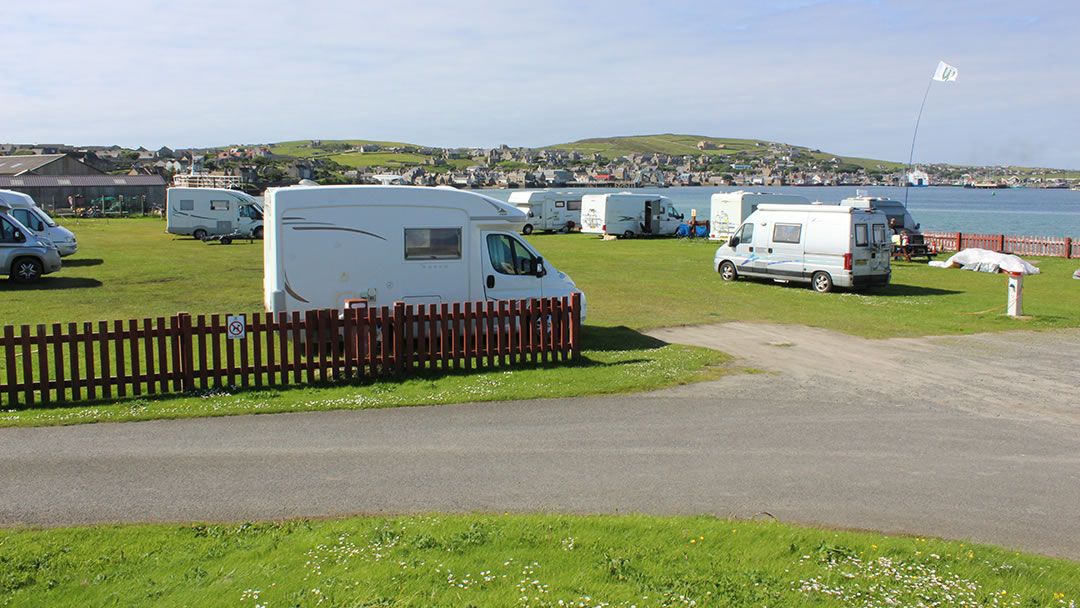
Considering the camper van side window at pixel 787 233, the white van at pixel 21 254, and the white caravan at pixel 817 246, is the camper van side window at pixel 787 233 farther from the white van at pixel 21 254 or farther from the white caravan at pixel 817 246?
the white van at pixel 21 254

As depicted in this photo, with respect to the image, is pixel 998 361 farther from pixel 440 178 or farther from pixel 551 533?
pixel 440 178

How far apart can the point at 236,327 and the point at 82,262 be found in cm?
2189

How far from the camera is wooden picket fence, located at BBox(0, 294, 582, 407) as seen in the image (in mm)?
9984

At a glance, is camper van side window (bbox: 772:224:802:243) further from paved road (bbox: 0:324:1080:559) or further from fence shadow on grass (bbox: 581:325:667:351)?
paved road (bbox: 0:324:1080:559)

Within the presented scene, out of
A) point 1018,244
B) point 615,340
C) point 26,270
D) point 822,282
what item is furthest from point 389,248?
point 1018,244

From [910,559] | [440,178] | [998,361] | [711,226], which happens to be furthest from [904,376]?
[440,178]

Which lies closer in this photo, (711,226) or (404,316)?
(404,316)

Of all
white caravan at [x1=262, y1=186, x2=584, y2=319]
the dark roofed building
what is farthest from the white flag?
the dark roofed building

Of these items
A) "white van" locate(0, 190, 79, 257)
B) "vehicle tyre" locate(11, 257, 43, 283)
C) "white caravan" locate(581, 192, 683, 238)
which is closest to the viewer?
"vehicle tyre" locate(11, 257, 43, 283)

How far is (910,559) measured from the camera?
5.48 m

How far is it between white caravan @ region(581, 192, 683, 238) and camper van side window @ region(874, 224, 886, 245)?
77.4 feet

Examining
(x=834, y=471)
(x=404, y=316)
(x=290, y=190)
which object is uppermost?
(x=290, y=190)

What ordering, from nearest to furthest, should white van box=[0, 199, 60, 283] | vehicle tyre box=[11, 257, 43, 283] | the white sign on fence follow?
the white sign on fence
white van box=[0, 199, 60, 283]
vehicle tyre box=[11, 257, 43, 283]

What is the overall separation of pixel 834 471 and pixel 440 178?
147m
